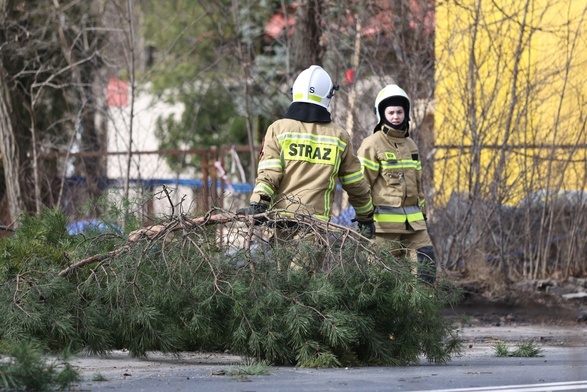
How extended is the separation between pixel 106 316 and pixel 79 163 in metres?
8.54

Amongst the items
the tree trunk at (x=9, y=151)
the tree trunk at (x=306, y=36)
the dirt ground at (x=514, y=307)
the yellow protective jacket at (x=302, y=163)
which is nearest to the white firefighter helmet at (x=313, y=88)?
the yellow protective jacket at (x=302, y=163)

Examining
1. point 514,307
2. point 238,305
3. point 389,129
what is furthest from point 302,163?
point 514,307

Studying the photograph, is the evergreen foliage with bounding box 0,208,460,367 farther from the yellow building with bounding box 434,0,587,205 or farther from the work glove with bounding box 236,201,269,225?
the yellow building with bounding box 434,0,587,205

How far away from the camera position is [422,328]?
707 centimetres

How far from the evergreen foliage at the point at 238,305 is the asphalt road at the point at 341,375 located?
6.0 inches

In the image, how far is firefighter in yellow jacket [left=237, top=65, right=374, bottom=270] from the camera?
762cm

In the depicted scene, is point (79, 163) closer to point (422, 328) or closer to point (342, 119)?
point (342, 119)

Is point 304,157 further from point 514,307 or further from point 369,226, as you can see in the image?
point 514,307

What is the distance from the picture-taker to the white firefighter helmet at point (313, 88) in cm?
784

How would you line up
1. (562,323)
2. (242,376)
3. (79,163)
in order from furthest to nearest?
(79,163), (562,323), (242,376)

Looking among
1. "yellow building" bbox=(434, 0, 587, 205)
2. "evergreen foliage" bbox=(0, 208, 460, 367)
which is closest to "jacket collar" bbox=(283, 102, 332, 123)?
"evergreen foliage" bbox=(0, 208, 460, 367)

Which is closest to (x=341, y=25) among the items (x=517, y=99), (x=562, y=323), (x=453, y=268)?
(x=517, y=99)

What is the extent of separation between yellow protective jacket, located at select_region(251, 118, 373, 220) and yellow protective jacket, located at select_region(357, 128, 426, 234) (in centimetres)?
78

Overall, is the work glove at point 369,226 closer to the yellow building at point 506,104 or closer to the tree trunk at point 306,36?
the yellow building at point 506,104
